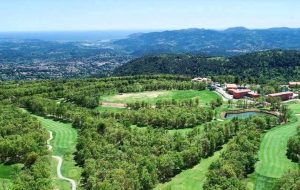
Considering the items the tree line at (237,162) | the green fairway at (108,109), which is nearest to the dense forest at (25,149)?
the tree line at (237,162)

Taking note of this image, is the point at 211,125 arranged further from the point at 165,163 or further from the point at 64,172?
the point at 64,172

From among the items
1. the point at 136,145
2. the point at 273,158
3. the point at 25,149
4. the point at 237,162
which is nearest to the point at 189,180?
the point at 237,162

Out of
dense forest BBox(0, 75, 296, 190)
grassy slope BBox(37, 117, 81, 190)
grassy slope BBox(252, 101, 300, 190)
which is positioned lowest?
grassy slope BBox(37, 117, 81, 190)

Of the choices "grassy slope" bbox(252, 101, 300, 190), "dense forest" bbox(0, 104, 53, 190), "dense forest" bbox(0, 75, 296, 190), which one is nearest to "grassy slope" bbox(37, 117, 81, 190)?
"dense forest" bbox(0, 75, 296, 190)

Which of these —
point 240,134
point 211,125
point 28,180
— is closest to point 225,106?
point 211,125

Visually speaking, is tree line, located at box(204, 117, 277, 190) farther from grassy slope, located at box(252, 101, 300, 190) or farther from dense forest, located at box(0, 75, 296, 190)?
grassy slope, located at box(252, 101, 300, 190)

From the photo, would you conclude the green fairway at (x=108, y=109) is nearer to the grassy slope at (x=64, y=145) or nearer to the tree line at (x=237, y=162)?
the grassy slope at (x=64, y=145)
